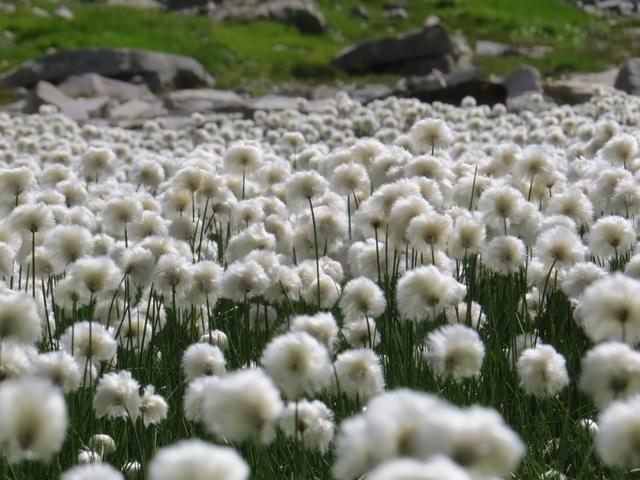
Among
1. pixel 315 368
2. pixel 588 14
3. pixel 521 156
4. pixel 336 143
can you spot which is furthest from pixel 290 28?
pixel 315 368

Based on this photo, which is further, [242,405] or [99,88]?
[99,88]

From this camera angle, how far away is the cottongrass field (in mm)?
1671

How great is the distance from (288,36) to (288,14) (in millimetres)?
3899

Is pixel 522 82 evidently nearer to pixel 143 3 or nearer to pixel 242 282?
pixel 242 282

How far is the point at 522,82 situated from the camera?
57.3 feet

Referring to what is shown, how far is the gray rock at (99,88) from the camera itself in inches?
902

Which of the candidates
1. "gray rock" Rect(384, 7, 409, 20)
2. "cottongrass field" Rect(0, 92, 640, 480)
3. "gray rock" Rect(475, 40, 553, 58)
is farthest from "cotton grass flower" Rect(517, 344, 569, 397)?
"gray rock" Rect(384, 7, 409, 20)

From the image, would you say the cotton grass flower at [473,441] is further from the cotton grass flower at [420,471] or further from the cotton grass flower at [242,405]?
the cotton grass flower at [242,405]

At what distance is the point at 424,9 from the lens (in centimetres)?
5703

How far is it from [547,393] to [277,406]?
145 centimetres

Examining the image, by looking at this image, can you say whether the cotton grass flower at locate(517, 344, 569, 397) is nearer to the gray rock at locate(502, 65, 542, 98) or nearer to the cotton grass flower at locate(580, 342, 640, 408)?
the cotton grass flower at locate(580, 342, 640, 408)

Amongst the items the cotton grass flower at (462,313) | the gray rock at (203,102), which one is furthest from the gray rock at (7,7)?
the cotton grass flower at (462,313)

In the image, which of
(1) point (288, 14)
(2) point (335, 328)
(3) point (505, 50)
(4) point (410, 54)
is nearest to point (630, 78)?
(4) point (410, 54)

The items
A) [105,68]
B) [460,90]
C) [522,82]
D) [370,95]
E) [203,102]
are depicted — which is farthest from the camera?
[105,68]
